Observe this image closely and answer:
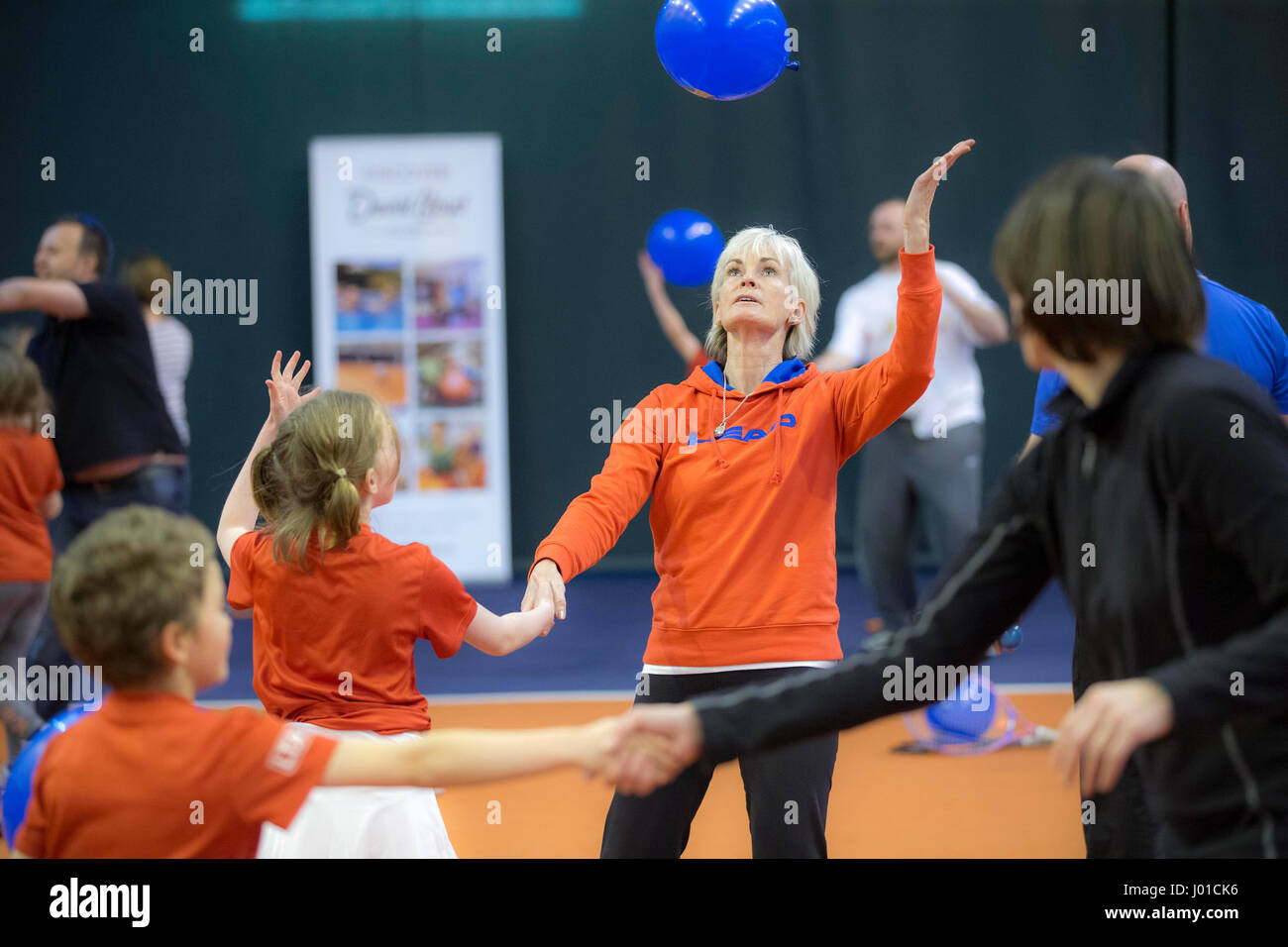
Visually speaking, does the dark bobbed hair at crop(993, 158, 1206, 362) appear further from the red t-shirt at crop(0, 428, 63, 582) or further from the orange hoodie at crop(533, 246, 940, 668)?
the red t-shirt at crop(0, 428, 63, 582)

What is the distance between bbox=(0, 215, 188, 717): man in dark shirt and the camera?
13.4 ft

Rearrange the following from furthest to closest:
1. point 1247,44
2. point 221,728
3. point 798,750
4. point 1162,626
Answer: point 1247,44 → point 798,750 → point 221,728 → point 1162,626

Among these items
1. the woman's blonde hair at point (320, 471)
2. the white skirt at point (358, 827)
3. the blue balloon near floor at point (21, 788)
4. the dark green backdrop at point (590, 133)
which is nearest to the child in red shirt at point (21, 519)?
the blue balloon near floor at point (21, 788)

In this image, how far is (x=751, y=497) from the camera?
8.20ft

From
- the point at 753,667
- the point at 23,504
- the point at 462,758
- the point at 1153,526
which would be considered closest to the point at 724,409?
the point at 753,667

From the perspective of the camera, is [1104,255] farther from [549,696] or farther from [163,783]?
[549,696]

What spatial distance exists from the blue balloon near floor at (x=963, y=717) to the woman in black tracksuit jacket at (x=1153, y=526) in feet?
9.19

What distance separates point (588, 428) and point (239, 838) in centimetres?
684

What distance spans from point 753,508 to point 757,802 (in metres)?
0.56

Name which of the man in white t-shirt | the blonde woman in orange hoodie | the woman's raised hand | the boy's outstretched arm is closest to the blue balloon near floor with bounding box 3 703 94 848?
the boy's outstretched arm

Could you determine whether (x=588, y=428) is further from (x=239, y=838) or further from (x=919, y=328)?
(x=239, y=838)

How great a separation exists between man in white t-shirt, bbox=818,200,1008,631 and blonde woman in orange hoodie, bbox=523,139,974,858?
2318 millimetres
